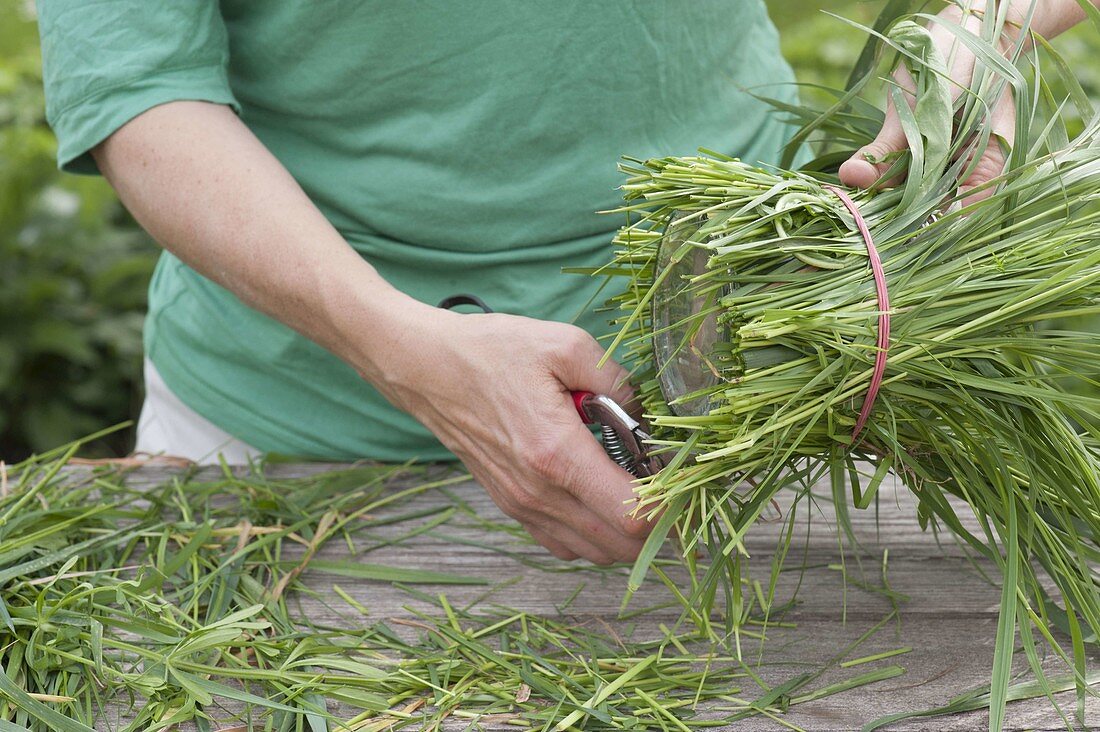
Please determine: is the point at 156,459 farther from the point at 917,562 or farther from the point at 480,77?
the point at 917,562

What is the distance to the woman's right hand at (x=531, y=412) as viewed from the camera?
980 mm

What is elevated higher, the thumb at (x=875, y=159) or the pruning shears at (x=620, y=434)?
the thumb at (x=875, y=159)

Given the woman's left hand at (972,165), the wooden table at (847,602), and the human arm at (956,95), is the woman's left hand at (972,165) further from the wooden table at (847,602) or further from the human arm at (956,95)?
the wooden table at (847,602)

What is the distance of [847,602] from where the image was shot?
42.3 inches

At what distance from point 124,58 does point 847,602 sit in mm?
Answer: 956

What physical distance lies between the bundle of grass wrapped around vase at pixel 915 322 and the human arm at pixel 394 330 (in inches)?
4.3

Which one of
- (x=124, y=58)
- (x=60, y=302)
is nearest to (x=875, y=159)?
(x=124, y=58)

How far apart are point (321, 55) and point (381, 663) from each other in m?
0.70

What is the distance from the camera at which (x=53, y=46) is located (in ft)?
3.88

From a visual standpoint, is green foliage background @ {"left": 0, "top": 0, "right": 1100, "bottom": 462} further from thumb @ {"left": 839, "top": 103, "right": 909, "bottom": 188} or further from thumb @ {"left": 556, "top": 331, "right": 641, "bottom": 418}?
thumb @ {"left": 839, "top": 103, "right": 909, "bottom": 188}

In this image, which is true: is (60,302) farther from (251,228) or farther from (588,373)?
(588,373)

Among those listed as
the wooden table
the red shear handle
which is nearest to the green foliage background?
the wooden table

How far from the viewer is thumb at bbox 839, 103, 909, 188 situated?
88 cm

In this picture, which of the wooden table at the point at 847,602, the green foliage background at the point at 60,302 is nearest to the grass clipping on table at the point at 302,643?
the wooden table at the point at 847,602
